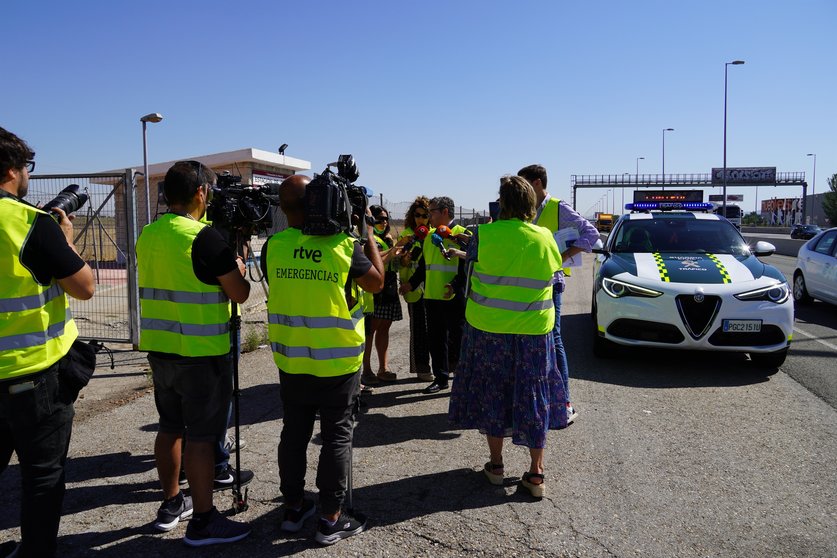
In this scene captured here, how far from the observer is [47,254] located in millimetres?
2600

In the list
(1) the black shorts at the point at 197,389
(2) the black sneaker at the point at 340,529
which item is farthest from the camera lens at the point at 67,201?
(2) the black sneaker at the point at 340,529

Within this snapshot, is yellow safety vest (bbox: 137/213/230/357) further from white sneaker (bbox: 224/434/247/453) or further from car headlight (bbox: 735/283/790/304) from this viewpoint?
car headlight (bbox: 735/283/790/304)

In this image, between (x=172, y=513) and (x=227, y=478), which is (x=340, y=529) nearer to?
(x=172, y=513)

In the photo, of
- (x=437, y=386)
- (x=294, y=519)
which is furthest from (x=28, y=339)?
(x=437, y=386)

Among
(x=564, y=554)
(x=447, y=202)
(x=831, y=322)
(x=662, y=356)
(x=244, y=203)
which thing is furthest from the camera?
(x=831, y=322)

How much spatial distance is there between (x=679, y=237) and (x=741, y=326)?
5.85 ft

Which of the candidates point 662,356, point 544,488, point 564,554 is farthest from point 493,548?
point 662,356

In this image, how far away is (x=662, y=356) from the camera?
286 inches

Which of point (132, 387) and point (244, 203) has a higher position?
point (244, 203)

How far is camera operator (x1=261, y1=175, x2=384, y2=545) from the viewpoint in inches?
120

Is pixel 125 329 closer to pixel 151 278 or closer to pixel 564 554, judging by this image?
pixel 151 278

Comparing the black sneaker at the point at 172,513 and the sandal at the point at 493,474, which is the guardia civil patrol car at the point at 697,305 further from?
the black sneaker at the point at 172,513

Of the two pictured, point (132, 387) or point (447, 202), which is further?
point (132, 387)

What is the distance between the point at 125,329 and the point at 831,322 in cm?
1064
